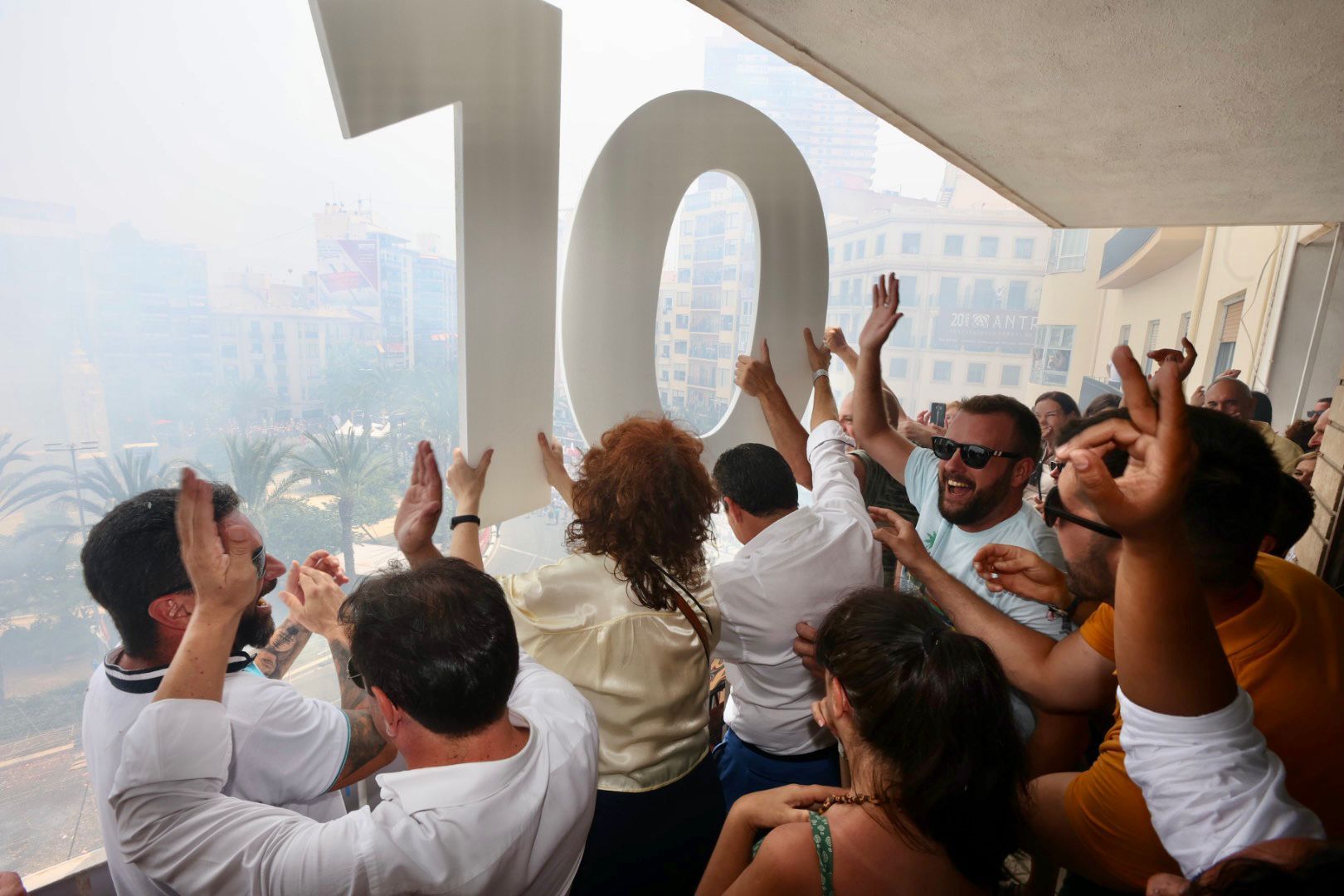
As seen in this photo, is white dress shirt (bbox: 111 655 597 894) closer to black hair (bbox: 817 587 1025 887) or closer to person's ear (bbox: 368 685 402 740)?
person's ear (bbox: 368 685 402 740)

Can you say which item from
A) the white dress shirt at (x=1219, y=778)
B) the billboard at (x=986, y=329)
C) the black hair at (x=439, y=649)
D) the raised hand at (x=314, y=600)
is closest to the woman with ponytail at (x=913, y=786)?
the white dress shirt at (x=1219, y=778)

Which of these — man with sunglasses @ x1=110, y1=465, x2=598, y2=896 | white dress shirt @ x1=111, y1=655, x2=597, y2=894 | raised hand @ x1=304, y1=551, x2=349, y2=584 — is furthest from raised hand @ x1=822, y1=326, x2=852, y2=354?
white dress shirt @ x1=111, y1=655, x2=597, y2=894

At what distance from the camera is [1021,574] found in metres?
1.96

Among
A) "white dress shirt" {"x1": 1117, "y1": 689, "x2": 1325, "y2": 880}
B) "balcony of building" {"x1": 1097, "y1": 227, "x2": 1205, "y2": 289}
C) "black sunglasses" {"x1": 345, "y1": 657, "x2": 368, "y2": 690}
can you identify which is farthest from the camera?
"balcony of building" {"x1": 1097, "y1": 227, "x2": 1205, "y2": 289}

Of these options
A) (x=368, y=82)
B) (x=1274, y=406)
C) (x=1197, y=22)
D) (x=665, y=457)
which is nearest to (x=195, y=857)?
(x=665, y=457)

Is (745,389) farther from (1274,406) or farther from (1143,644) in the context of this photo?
(1274,406)

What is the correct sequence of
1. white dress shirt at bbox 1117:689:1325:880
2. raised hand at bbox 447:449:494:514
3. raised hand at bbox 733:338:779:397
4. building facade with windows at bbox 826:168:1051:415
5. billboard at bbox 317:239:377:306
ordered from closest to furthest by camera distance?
white dress shirt at bbox 1117:689:1325:880 → billboard at bbox 317:239:377:306 → raised hand at bbox 447:449:494:514 → raised hand at bbox 733:338:779:397 → building facade with windows at bbox 826:168:1051:415

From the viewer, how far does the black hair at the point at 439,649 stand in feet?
3.71

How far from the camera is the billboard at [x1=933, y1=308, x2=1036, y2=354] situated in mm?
8547

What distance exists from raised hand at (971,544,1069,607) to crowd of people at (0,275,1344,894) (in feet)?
0.03

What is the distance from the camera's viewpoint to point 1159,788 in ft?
3.22

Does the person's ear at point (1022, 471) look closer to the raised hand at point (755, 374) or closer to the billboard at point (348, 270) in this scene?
the raised hand at point (755, 374)

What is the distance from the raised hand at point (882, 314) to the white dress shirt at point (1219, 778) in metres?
1.78

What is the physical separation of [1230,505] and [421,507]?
182 cm
